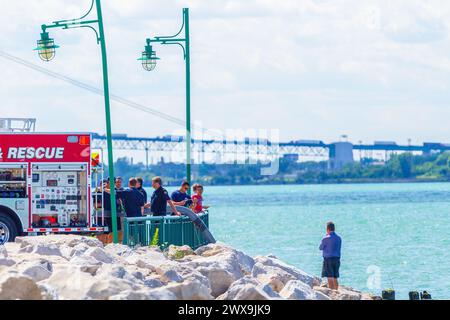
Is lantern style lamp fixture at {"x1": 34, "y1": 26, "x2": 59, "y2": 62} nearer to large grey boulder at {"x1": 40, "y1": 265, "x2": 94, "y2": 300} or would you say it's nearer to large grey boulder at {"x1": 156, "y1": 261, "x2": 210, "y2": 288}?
large grey boulder at {"x1": 156, "y1": 261, "x2": 210, "y2": 288}

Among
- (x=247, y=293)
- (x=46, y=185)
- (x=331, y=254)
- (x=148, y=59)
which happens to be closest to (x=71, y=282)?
(x=247, y=293)

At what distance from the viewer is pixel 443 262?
4691 centimetres

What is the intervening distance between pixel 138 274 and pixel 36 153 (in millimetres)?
8969

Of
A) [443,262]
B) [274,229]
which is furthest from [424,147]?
[443,262]

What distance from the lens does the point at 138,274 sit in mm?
19672

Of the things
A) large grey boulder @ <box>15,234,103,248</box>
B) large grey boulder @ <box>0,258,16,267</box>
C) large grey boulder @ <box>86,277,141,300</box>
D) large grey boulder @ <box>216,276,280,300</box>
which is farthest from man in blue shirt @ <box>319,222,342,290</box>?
large grey boulder @ <box>86,277,141,300</box>

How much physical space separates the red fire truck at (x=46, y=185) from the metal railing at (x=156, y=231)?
200cm

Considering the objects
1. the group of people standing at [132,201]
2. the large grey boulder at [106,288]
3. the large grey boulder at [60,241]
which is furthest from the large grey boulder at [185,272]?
the group of people standing at [132,201]

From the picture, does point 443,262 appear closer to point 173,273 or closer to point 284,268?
point 284,268

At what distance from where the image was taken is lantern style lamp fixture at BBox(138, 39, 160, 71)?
103 feet

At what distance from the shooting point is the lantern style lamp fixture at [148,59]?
31297mm

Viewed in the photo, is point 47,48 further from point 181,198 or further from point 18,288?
point 18,288
